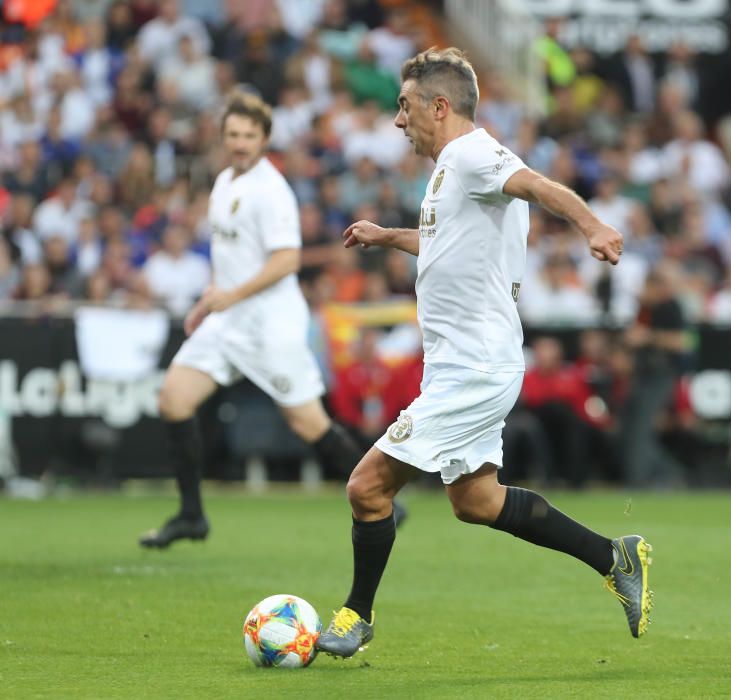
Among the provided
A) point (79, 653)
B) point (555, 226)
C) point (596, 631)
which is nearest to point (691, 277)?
point (555, 226)

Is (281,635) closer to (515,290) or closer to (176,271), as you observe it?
(515,290)

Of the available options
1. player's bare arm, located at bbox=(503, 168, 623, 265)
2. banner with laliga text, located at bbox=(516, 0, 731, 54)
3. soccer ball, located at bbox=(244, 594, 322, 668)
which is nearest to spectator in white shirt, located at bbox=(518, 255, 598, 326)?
banner with laliga text, located at bbox=(516, 0, 731, 54)

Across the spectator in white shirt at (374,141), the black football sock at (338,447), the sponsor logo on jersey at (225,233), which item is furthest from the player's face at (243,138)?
the spectator in white shirt at (374,141)

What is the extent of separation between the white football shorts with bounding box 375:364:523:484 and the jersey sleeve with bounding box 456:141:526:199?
745 millimetres

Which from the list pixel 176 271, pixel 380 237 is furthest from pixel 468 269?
pixel 176 271

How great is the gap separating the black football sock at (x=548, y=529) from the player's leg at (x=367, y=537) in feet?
1.56

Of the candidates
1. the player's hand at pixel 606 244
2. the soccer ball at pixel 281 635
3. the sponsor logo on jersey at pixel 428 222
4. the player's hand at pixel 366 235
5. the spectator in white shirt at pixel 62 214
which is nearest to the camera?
the player's hand at pixel 606 244

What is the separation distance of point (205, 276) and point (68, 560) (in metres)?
8.07

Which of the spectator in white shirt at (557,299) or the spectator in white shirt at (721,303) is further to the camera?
the spectator in white shirt at (721,303)

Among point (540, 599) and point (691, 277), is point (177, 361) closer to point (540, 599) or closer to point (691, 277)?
point (540, 599)

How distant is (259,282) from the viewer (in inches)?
412

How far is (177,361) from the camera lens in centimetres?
1075

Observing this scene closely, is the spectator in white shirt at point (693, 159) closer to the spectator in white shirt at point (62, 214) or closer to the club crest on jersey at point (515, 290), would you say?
the spectator in white shirt at point (62, 214)

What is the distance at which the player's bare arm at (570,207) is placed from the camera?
19.7 feet
